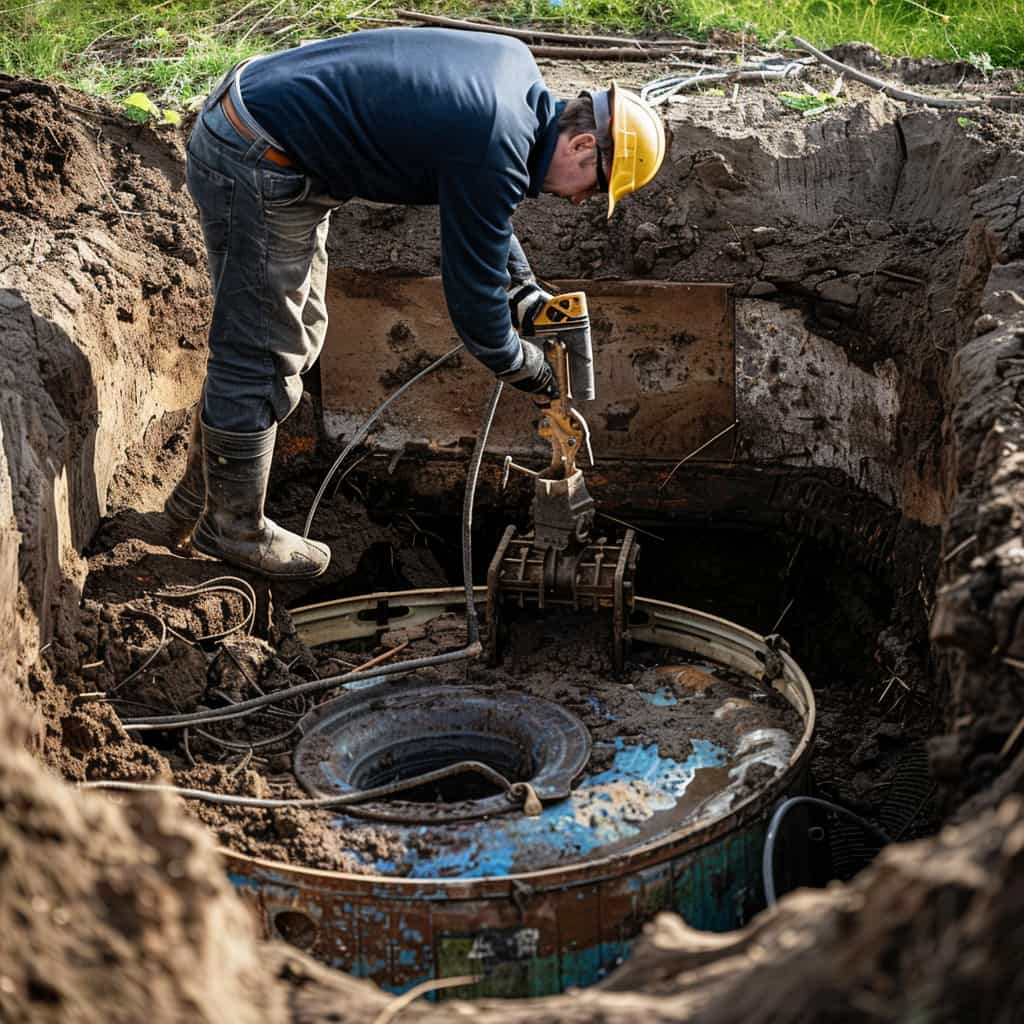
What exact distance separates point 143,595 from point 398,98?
1.94 metres

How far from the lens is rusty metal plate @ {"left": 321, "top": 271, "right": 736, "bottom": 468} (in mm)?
6297

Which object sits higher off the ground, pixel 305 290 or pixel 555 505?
pixel 305 290

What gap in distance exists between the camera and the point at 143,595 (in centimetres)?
481

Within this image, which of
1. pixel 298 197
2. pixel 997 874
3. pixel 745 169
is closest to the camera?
pixel 997 874

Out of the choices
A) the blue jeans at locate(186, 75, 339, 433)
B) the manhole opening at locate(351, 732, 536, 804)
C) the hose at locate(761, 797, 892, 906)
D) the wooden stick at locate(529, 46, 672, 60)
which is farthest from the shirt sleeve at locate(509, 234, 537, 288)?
the wooden stick at locate(529, 46, 672, 60)

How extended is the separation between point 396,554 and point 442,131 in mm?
2751

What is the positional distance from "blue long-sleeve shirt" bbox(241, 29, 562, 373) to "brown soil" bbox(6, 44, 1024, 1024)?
1.19m

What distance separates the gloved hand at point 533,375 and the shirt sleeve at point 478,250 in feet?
0.58

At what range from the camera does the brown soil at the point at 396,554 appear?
1968 millimetres

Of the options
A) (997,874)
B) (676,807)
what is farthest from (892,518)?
(997,874)

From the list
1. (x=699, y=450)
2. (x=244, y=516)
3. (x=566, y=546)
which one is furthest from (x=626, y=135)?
(x=699, y=450)

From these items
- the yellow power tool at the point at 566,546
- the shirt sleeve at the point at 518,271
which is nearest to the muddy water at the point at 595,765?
the yellow power tool at the point at 566,546

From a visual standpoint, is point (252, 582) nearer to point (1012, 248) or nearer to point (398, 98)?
point (398, 98)

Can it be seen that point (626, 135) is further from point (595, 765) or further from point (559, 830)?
point (559, 830)
